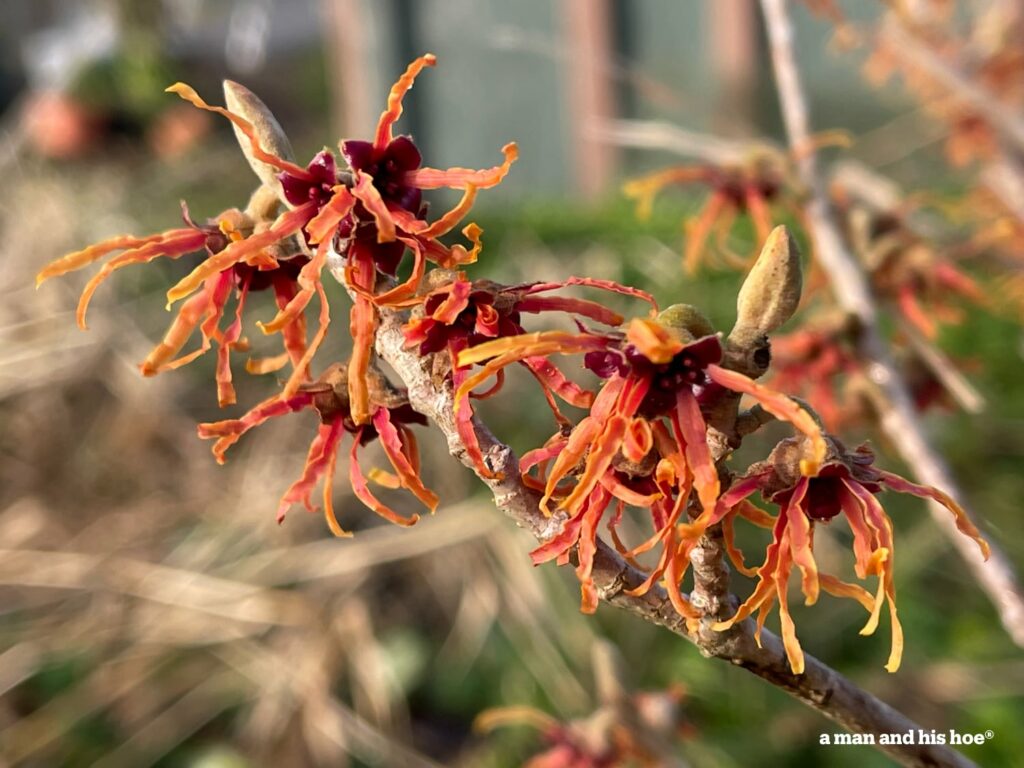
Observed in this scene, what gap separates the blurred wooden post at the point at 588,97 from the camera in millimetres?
4145

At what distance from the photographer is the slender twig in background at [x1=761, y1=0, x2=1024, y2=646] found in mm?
566

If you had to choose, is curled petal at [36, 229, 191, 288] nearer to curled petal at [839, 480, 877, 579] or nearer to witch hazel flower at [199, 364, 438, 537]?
witch hazel flower at [199, 364, 438, 537]

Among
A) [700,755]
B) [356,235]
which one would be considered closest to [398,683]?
[700,755]

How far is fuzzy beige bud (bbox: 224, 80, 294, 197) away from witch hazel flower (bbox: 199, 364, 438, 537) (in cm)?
8

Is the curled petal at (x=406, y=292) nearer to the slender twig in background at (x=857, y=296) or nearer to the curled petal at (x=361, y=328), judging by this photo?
the curled petal at (x=361, y=328)

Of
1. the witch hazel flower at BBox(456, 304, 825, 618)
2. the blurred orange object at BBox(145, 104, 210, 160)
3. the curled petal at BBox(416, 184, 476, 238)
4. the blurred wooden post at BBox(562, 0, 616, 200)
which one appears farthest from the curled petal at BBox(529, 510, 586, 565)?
the blurred orange object at BBox(145, 104, 210, 160)

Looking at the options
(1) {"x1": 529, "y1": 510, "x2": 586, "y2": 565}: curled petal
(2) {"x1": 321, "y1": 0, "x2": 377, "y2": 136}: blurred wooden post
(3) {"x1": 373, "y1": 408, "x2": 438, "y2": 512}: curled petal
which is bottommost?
(2) {"x1": 321, "y1": 0, "x2": 377, "y2": 136}: blurred wooden post

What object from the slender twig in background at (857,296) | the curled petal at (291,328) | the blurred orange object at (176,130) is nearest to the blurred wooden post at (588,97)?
the blurred orange object at (176,130)

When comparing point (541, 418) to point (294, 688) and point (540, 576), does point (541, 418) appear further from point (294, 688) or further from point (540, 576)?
point (294, 688)

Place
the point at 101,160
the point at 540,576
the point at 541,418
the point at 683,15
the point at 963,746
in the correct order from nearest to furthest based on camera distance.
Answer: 1. the point at 963,746
2. the point at 540,576
3. the point at 541,418
4. the point at 683,15
5. the point at 101,160

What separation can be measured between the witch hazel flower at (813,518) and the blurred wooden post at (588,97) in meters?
3.81

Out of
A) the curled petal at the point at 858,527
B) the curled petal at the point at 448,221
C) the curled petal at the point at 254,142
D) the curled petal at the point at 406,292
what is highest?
the curled petal at the point at 254,142

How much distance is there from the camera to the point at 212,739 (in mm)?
1549

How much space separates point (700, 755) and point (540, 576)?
483mm
